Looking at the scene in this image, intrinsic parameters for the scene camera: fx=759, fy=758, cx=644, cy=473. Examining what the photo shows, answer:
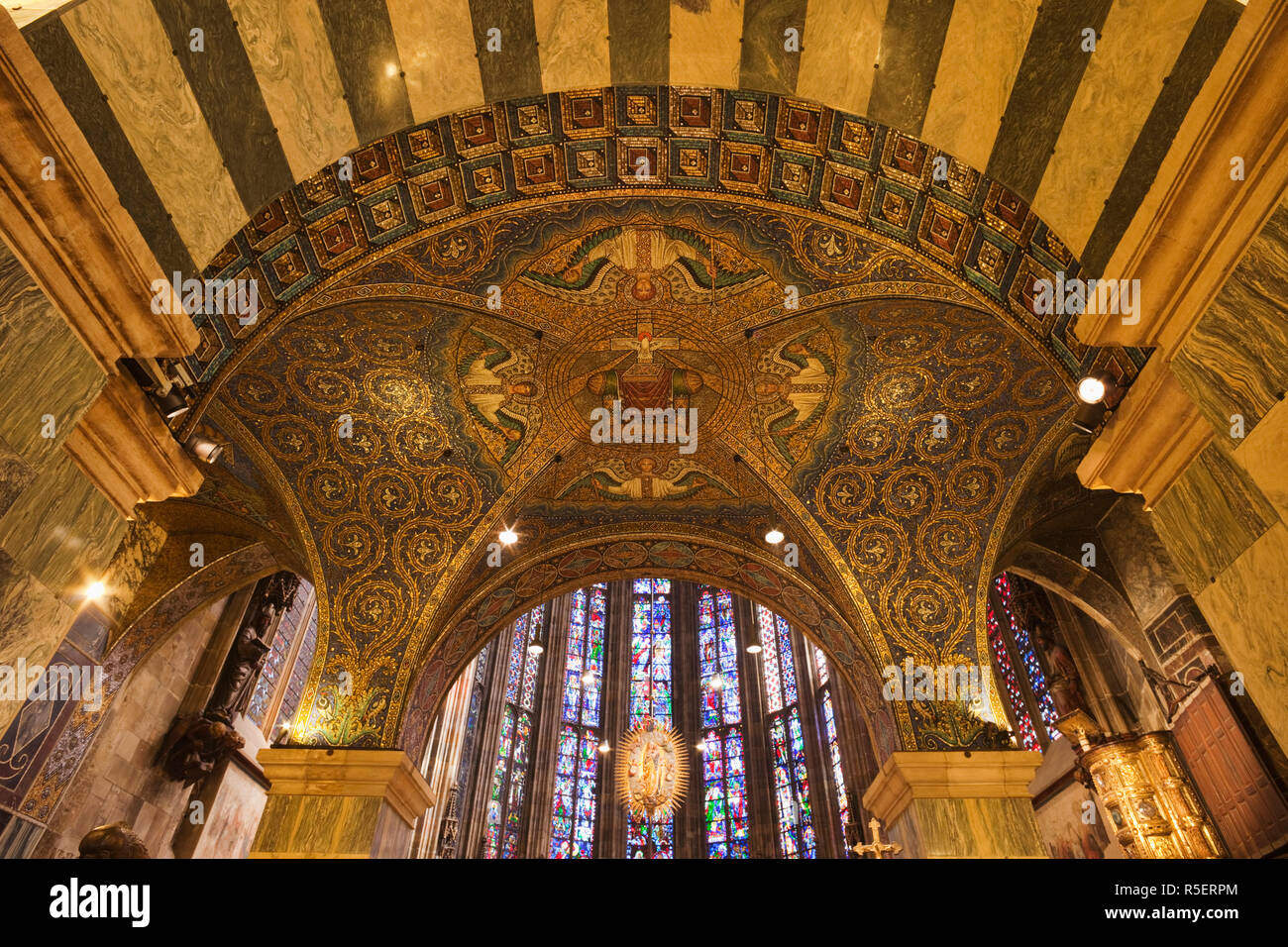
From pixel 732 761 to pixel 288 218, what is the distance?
1651cm

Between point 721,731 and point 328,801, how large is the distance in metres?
12.9

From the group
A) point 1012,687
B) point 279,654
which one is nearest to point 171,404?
point 279,654

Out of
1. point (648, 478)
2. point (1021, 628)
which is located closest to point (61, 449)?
point (648, 478)

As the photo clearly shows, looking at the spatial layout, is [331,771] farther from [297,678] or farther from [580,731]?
[580,731]

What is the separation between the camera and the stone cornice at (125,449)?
132 inches

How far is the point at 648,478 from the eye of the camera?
8.88 metres

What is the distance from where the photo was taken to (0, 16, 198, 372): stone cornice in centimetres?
261

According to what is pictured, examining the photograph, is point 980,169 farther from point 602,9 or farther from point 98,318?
point 98,318

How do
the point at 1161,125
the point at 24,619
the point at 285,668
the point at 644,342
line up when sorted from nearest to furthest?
the point at 24,619 < the point at 1161,125 < the point at 644,342 < the point at 285,668

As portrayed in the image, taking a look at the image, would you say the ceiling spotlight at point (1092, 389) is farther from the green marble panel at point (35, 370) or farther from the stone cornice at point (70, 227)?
the green marble panel at point (35, 370)

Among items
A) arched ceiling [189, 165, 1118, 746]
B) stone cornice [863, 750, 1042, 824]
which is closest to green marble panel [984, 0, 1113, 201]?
arched ceiling [189, 165, 1118, 746]

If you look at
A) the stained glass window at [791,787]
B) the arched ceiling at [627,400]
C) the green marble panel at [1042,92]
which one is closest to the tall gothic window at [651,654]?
the stained glass window at [791,787]

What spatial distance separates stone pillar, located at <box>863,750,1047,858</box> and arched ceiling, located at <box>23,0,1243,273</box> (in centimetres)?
564

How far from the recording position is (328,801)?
732cm
